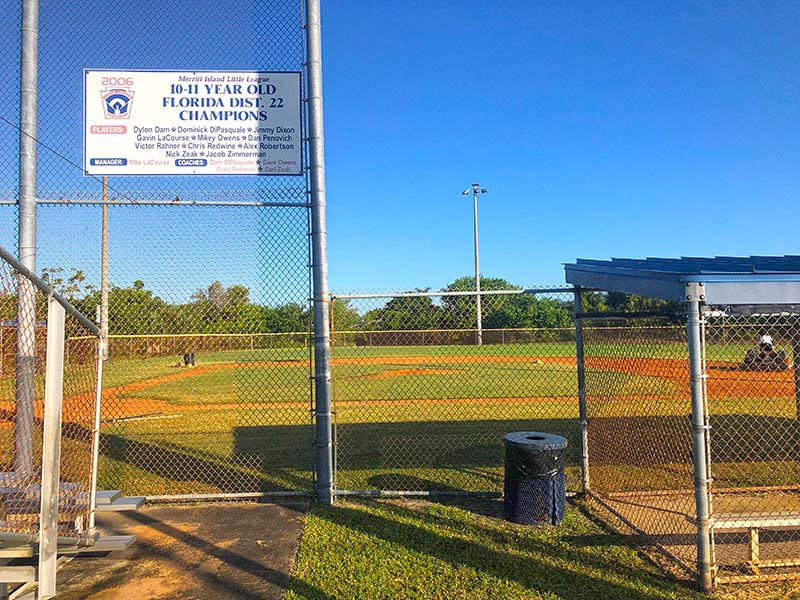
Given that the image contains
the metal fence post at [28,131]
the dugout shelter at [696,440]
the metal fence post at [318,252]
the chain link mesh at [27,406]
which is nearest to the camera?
the chain link mesh at [27,406]

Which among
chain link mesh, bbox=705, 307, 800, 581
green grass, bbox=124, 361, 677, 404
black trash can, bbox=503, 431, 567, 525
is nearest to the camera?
chain link mesh, bbox=705, 307, 800, 581

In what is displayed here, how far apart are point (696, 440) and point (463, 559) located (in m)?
2.03

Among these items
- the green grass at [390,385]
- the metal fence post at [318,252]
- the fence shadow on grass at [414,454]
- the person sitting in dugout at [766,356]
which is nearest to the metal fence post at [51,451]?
the metal fence post at [318,252]

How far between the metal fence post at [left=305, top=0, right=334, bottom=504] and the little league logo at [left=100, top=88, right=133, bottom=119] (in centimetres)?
193

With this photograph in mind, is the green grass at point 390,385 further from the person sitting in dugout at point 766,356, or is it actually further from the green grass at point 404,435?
the person sitting in dugout at point 766,356

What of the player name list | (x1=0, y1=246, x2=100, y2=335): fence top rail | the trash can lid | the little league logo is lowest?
the trash can lid

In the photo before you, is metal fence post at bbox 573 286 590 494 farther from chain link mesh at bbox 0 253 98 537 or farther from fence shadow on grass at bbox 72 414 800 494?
chain link mesh at bbox 0 253 98 537

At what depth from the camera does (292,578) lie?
14.3 feet

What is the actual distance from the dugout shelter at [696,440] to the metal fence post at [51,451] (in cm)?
420

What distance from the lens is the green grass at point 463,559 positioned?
4125 mm

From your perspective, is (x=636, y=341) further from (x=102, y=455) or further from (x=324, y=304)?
(x=102, y=455)

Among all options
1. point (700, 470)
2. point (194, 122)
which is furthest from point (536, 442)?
point (194, 122)

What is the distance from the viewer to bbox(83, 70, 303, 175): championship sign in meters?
6.07

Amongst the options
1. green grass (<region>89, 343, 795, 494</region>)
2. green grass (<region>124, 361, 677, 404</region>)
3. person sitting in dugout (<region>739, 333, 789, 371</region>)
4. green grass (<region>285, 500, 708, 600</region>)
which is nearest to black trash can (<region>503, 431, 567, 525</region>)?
green grass (<region>285, 500, 708, 600</region>)
